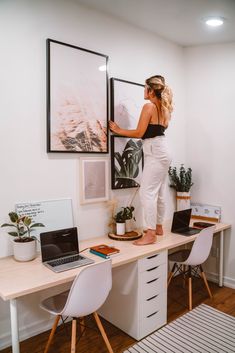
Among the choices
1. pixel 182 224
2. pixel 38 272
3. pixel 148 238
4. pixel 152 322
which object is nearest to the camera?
pixel 38 272

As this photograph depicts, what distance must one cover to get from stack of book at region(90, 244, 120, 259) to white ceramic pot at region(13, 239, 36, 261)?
453mm

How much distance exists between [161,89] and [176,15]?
2.19 ft

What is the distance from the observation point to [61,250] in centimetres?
209

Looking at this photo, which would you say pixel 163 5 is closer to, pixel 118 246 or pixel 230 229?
pixel 118 246

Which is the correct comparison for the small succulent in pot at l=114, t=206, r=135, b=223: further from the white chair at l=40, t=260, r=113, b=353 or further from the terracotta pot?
the white chair at l=40, t=260, r=113, b=353

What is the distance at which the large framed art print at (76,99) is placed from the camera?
7.32 ft

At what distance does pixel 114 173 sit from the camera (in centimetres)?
269

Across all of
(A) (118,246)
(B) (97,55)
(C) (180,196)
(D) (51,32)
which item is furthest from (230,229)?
(D) (51,32)

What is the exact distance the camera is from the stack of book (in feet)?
6.81

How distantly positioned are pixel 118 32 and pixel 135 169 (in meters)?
1.29

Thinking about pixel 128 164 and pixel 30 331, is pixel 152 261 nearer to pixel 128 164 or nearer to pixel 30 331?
pixel 128 164

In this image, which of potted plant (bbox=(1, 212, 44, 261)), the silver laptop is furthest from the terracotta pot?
potted plant (bbox=(1, 212, 44, 261))

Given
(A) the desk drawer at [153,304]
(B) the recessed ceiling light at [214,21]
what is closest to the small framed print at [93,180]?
(A) the desk drawer at [153,304]

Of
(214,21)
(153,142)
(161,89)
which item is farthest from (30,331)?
(214,21)
